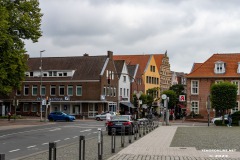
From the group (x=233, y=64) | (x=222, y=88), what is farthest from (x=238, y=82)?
(x=222, y=88)

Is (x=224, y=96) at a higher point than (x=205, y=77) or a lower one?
lower

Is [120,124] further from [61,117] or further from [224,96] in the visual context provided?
[61,117]

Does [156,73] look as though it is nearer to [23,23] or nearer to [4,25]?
[23,23]

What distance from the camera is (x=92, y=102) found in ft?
247

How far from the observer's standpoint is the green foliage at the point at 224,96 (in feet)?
163

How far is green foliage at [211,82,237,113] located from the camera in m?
49.7

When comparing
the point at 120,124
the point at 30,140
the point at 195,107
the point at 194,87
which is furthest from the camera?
the point at 194,87

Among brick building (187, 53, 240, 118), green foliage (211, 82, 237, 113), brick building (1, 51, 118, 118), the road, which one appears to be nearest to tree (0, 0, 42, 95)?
the road

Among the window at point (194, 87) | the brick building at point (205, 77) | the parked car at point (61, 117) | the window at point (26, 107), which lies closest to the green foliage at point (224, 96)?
the parked car at point (61, 117)

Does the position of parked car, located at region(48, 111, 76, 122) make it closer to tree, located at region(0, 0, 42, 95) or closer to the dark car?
tree, located at region(0, 0, 42, 95)

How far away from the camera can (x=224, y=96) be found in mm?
50000

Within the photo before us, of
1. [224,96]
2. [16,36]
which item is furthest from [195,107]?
[16,36]

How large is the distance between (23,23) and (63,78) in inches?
1472

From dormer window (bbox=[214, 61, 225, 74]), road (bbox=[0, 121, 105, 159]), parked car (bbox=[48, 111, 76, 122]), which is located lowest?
parked car (bbox=[48, 111, 76, 122])
